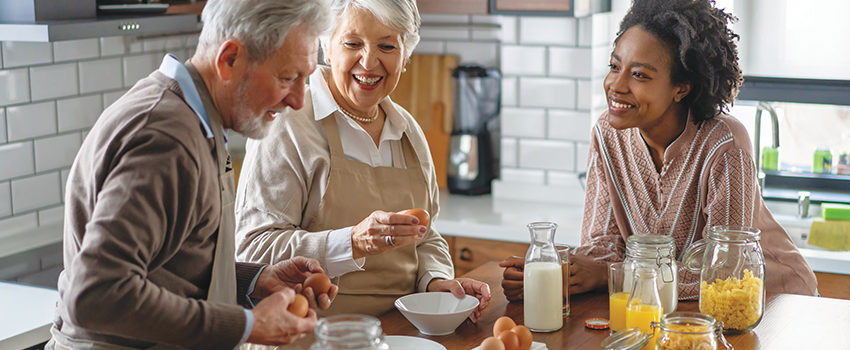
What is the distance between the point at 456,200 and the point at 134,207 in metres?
2.58

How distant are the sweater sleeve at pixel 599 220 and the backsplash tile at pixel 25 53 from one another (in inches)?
70.9

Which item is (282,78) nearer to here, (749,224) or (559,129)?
(749,224)

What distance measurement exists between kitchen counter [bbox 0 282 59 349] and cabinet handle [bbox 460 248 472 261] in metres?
1.48

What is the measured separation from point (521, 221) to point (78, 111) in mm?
1617

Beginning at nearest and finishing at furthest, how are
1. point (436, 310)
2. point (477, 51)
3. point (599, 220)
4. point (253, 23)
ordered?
point (253, 23), point (436, 310), point (599, 220), point (477, 51)

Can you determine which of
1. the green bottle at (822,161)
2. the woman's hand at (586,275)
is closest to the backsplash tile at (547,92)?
the green bottle at (822,161)

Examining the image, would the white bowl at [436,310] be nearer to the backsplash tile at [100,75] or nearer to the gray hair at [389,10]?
the gray hair at [389,10]

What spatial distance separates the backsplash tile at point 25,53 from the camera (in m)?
2.89

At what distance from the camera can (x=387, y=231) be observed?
1857 mm

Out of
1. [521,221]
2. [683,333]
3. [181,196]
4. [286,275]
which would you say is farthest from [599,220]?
[181,196]

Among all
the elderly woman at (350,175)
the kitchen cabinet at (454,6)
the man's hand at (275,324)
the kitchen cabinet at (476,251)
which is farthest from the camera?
the kitchen cabinet at (454,6)

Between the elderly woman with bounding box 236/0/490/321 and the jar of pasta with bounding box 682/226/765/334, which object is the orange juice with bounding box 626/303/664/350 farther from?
the elderly woman with bounding box 236/0/490/321

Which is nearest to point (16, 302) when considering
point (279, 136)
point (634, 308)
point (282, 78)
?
point (279, 136)

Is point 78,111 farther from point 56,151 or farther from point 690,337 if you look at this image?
point 690,337
